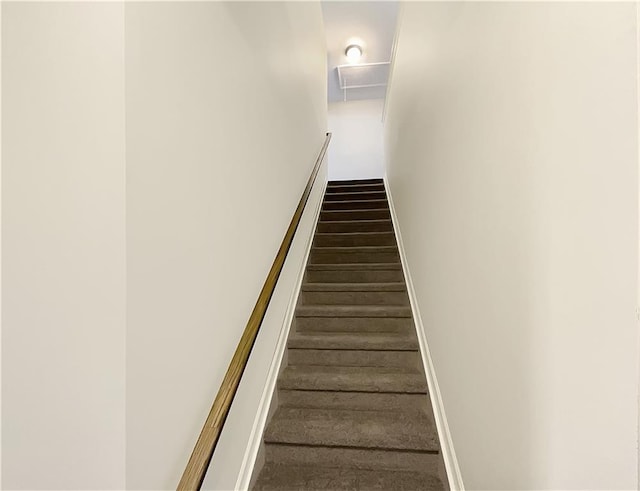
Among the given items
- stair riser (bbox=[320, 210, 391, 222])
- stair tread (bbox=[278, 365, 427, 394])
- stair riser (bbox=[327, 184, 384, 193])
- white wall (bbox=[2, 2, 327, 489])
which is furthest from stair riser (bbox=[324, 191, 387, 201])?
white wall (bbox=[2, 2, 327, 489])

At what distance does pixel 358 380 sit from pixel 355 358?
0.75 feet

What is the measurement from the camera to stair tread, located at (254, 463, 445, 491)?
1.52 metres

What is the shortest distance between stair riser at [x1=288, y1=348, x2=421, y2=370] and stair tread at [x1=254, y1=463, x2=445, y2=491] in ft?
2.06

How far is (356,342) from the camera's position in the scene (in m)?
2.19

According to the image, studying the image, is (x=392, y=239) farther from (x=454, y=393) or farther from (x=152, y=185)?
(x=152, y=185)

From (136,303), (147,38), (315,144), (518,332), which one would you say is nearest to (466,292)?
(518,332)

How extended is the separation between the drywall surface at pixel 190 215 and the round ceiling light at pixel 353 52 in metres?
3.28

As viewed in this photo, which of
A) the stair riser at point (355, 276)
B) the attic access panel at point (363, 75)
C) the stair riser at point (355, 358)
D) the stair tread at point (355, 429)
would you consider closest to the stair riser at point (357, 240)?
the stair riser at point (355, 276)

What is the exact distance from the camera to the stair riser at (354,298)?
2633mm

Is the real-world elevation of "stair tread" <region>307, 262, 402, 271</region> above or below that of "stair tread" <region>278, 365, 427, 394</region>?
above

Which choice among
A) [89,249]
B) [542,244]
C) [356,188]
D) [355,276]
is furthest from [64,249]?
[356,188]

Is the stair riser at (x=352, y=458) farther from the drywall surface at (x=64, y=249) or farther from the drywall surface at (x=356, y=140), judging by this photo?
the drywall surface at (x=356, y=140)

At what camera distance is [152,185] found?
0.90m

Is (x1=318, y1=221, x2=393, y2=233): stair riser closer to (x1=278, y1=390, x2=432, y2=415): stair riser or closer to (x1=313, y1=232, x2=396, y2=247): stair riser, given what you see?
(x1=313, y1=232, x2=396, y2=247): stair riser
